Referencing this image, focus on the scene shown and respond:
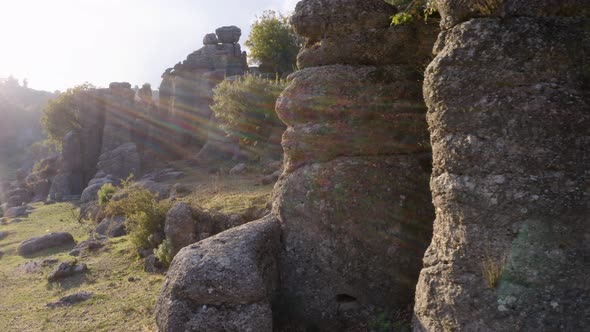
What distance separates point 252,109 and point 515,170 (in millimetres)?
29849

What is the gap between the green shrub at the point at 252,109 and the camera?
3472 cm

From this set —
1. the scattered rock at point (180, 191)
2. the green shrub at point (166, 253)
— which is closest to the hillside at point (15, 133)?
the scattered rock at point (180, 191)

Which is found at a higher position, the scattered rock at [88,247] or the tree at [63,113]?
the tree at [63,113]

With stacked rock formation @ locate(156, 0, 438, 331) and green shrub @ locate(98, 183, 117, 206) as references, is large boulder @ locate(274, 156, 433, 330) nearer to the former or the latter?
stacked rock formation @ locate(156, 0, 438, 331)

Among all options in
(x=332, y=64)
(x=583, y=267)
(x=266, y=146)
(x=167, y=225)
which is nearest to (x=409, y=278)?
(x=583, y=267)

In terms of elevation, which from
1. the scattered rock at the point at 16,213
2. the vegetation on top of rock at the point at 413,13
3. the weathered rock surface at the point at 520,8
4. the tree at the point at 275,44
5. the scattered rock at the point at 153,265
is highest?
the tree at the point at 275,44

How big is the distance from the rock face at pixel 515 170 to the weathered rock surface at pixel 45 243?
22.3m

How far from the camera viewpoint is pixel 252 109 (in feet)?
114

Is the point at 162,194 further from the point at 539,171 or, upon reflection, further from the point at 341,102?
the point at 539,171

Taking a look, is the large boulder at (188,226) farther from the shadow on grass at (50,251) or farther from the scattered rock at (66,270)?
the shadow on grass at (50,251)

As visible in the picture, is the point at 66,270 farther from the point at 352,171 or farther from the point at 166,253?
the point at 352,171

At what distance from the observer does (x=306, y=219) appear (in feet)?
30.1

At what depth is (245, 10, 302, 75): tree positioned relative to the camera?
171ft

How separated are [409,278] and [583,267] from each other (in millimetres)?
3454
